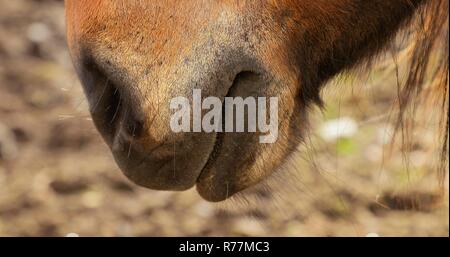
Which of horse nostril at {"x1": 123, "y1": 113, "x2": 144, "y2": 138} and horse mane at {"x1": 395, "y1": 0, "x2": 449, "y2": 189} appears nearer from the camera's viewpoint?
horse nostril at {"x1": 123, "y1": 113, "x2": 144, "y2": 138}

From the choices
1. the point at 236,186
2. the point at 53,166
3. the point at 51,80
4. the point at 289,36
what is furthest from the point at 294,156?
the point at 51,80

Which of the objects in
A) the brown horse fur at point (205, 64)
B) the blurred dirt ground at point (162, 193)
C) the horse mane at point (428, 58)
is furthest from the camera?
the blurred dirt ground at point (162, 193)

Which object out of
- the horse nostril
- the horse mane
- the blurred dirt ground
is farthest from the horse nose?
the blurred dirt ground

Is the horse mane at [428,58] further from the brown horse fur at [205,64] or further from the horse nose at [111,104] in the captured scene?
the horse nose at [111,104]

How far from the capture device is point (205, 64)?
1221mm

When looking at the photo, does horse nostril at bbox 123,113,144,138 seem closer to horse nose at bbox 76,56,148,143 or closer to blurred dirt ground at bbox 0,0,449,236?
horse nose at bbox 76,56,148,143

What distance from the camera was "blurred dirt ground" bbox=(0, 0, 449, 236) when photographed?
286cm

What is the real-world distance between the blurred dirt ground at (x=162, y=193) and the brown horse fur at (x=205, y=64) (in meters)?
1.36

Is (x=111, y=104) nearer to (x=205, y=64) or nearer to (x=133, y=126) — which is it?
(x=133, y=126)

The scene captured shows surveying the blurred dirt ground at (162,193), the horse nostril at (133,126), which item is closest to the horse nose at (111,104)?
the horse nostril at (133,126)

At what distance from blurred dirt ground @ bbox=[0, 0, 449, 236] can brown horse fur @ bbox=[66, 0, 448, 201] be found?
1.36 metres

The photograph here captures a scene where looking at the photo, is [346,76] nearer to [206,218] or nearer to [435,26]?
[435,26]

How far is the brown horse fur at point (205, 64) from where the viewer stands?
1.21 metres
